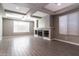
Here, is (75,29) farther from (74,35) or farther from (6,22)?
(6,22)

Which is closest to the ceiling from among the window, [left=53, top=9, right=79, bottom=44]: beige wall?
[left=53, top=9, right=79, bottom=44]: beige wall

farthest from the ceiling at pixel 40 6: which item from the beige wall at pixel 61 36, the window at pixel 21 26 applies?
the window at pixel 21 26

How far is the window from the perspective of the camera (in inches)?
506

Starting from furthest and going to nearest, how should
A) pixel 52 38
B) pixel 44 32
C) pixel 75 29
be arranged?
pixel 44 32 < pixel 52 38 < pixel 75 29

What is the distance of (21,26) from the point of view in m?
13.5

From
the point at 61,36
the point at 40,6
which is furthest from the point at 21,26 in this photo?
the point at 40,6

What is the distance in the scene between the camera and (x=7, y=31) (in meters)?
12.0

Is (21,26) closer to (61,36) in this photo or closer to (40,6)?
(61,36)

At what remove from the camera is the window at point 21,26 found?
506 inches

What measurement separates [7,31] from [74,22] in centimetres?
939

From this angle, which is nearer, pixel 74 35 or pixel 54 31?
pixel 74 35

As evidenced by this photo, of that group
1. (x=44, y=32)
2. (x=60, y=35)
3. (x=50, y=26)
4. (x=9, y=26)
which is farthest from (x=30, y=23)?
(x=60, y=35)

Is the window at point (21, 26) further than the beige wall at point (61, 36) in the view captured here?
Yes

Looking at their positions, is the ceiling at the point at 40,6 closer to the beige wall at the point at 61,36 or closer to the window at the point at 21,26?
the beige wall at the point at 61,36
